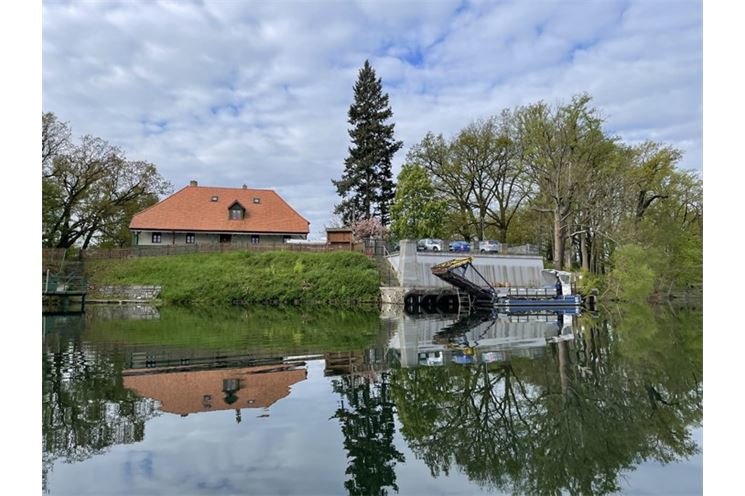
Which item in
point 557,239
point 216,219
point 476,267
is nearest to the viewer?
point 476,267

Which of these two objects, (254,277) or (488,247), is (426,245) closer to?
(488,247)

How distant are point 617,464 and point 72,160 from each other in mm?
41302

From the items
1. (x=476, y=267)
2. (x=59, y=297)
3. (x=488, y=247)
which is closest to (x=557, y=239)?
(x=488, y=247)

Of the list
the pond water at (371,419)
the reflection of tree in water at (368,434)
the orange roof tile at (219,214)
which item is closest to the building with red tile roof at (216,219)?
the orange roof tile at (219,214)

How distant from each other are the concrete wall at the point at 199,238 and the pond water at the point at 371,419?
27224 mm

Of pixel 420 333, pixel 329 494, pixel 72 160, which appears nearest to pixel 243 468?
pixel 329 494

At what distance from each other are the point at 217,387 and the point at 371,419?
3.22 meters

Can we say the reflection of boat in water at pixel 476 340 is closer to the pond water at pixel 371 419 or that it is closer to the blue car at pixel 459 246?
the pond water at pixel 371 419

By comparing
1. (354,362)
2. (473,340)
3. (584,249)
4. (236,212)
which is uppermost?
(236,212)

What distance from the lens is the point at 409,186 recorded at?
1476 inches

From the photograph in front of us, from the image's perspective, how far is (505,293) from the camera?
30.7 metres

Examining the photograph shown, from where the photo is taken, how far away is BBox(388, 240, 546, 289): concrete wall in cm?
3284

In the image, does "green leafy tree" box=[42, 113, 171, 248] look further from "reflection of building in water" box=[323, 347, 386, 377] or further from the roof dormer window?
"reflection of building in water" box=[323, 347, 386, 377]

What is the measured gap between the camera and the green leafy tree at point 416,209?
37.2 metres
